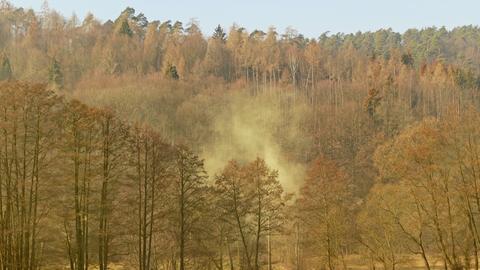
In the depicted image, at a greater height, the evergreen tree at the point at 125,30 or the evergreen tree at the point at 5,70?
the evergreen tree at the point at 125,30

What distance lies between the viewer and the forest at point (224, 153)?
3322 cm

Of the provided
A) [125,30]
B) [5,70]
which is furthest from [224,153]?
[125,30]

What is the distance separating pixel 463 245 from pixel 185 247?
20.8m

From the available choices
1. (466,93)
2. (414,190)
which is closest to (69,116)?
(414,190)

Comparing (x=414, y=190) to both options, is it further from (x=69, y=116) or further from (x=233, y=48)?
(x=233, y=48)

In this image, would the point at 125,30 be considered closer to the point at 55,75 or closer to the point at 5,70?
the point at 55,75

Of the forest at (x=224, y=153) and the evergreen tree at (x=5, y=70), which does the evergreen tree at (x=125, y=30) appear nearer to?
the forest at (x=224, y=153)

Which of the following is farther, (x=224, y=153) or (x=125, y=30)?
(x=125, y=30)

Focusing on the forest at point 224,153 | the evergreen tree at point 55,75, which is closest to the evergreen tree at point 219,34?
the forest at point 224,153

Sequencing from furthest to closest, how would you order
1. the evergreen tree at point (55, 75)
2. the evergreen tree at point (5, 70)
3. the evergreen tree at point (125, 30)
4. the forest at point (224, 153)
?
the evergreen tree at point (125, 30) < the evergreen tree at point (55, 75) < the evergreen tree at point (5, 70) < the forest at point (224, 153)

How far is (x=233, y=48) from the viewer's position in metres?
165

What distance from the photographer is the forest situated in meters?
33.2

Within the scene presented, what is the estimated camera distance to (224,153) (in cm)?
10562

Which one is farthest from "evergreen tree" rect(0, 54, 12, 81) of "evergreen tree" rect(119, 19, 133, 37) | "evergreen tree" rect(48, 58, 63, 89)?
"evergreen tree" rect(119, 19, 133, 37)
